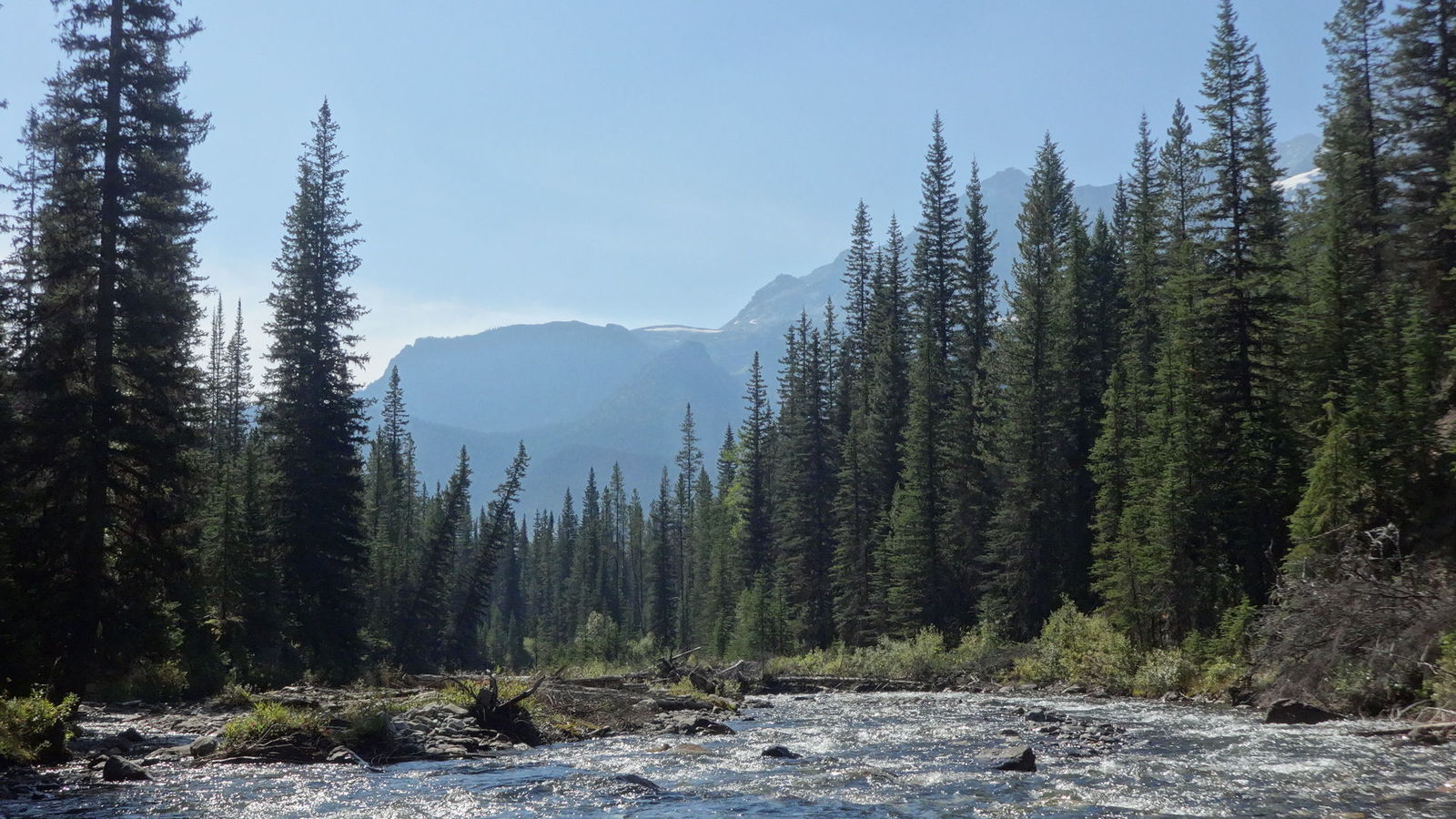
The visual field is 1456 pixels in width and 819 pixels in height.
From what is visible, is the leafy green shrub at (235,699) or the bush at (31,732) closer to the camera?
the bush at (31,732)

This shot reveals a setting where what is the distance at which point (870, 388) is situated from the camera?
61906 mm

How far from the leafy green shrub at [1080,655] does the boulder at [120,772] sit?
25.9 metres

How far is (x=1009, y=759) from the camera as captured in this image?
577 inches

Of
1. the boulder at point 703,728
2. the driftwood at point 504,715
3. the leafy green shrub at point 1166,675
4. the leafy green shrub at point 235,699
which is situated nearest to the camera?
the driftwood at point 504,715

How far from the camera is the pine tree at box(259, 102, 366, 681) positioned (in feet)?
112

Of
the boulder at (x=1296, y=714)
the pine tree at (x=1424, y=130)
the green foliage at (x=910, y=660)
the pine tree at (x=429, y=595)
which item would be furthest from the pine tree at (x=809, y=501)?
the boulder at (x=1296, y=714)

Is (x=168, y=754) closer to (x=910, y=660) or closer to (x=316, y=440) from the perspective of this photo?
(x=316, y=440)

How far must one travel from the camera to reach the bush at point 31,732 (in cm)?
1314

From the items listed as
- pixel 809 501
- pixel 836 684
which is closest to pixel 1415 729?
pixel 836 684

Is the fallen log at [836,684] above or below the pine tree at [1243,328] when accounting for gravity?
below

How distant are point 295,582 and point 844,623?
31789mm

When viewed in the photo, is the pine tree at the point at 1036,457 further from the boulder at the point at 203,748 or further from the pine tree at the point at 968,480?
the boulder at the point at 203,748

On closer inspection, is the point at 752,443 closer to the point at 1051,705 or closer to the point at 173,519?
the point at 1051,705

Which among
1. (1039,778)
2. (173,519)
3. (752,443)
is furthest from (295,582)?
(752,443)
